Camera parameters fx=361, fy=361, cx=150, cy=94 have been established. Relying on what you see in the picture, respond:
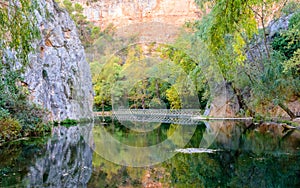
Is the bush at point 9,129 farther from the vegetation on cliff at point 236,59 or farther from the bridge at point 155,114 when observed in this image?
the bridge at point 155,114

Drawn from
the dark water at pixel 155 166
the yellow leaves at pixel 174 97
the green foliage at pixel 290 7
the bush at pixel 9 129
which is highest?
the green foliage at pixel 290 7

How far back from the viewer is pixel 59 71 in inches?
837

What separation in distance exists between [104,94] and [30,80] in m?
15.4

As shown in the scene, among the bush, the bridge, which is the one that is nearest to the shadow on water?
the bush

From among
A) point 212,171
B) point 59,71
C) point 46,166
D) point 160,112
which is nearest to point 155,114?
point 160,112

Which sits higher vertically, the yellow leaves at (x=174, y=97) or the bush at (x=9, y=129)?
the bush at (x=9, y=129)

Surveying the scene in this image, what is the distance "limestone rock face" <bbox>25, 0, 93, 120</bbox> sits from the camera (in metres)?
17.7

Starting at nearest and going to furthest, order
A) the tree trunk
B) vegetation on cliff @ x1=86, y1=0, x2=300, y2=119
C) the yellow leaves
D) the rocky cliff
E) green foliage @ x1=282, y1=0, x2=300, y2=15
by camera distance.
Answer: vegetation on cliff @ x1=86, y1=0, x2=300, y2=119, green foliage @ x1=282, y1=0, x2=300, y2=15, the tree trunk, the yellow leaves, the rocky cliff

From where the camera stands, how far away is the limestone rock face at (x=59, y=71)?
1767 centimetres

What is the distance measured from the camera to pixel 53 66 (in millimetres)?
20578

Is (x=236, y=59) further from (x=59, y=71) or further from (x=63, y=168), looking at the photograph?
(x=59, y=71)

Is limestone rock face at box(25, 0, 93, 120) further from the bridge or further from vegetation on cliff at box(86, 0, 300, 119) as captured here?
the bridge

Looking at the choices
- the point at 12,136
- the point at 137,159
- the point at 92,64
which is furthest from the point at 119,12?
the point at 137,159

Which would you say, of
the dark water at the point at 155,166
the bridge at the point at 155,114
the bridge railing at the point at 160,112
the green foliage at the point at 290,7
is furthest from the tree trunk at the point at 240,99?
the dark water at the point at 155,166
